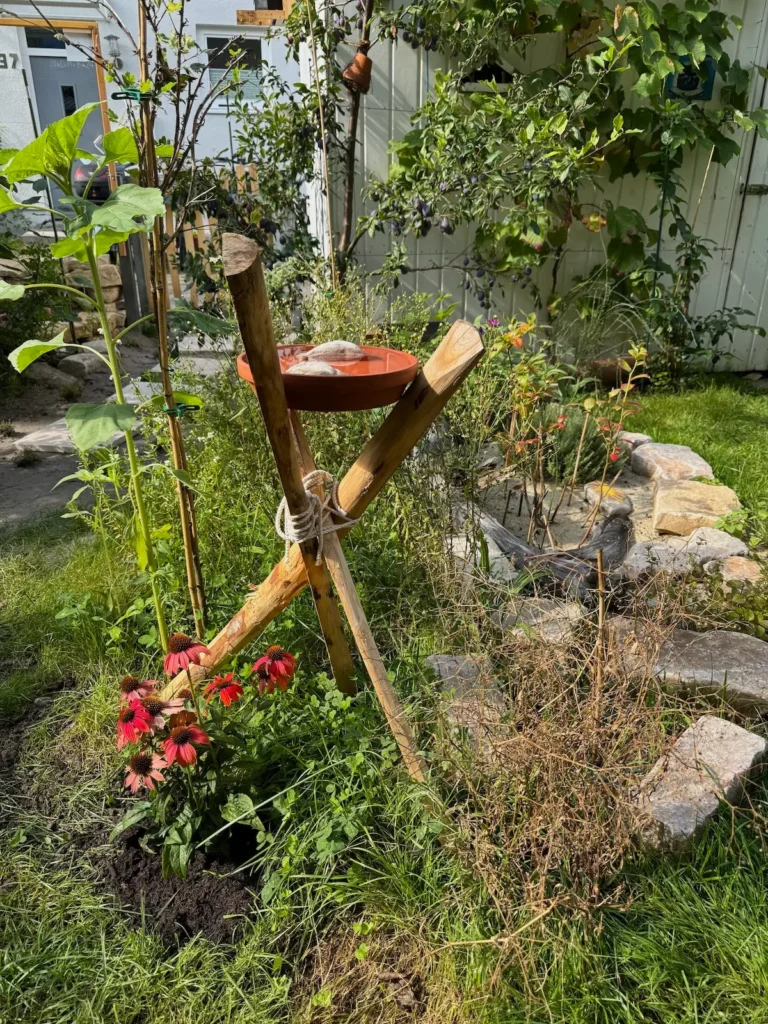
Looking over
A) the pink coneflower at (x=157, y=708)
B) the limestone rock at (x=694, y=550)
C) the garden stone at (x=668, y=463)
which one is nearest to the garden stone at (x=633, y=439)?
the garden stone at (x=668, y=463)

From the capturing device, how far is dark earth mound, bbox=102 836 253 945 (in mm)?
1624

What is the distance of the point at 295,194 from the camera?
4.70 m

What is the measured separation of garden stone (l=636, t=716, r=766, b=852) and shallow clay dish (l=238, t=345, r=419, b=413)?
0.96m

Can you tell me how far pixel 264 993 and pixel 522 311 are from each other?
186 inches

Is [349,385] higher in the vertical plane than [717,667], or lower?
higher

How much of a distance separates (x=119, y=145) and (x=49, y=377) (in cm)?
480

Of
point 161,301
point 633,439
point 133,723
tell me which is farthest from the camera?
point 633,439

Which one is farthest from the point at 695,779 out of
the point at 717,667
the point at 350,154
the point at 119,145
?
the point at 350,154

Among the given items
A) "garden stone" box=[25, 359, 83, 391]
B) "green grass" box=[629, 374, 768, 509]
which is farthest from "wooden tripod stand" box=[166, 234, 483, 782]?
"garden stone" box=[25, 359, 83, 391]

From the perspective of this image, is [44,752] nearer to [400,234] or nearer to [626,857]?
[626,857]

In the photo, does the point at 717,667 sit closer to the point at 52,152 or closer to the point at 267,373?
the point at 267,373

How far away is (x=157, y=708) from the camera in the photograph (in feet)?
5.33

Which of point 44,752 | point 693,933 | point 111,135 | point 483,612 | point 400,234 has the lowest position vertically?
point 44,752

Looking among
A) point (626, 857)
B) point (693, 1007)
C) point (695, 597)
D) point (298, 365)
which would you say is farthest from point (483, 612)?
point (695, 597)
